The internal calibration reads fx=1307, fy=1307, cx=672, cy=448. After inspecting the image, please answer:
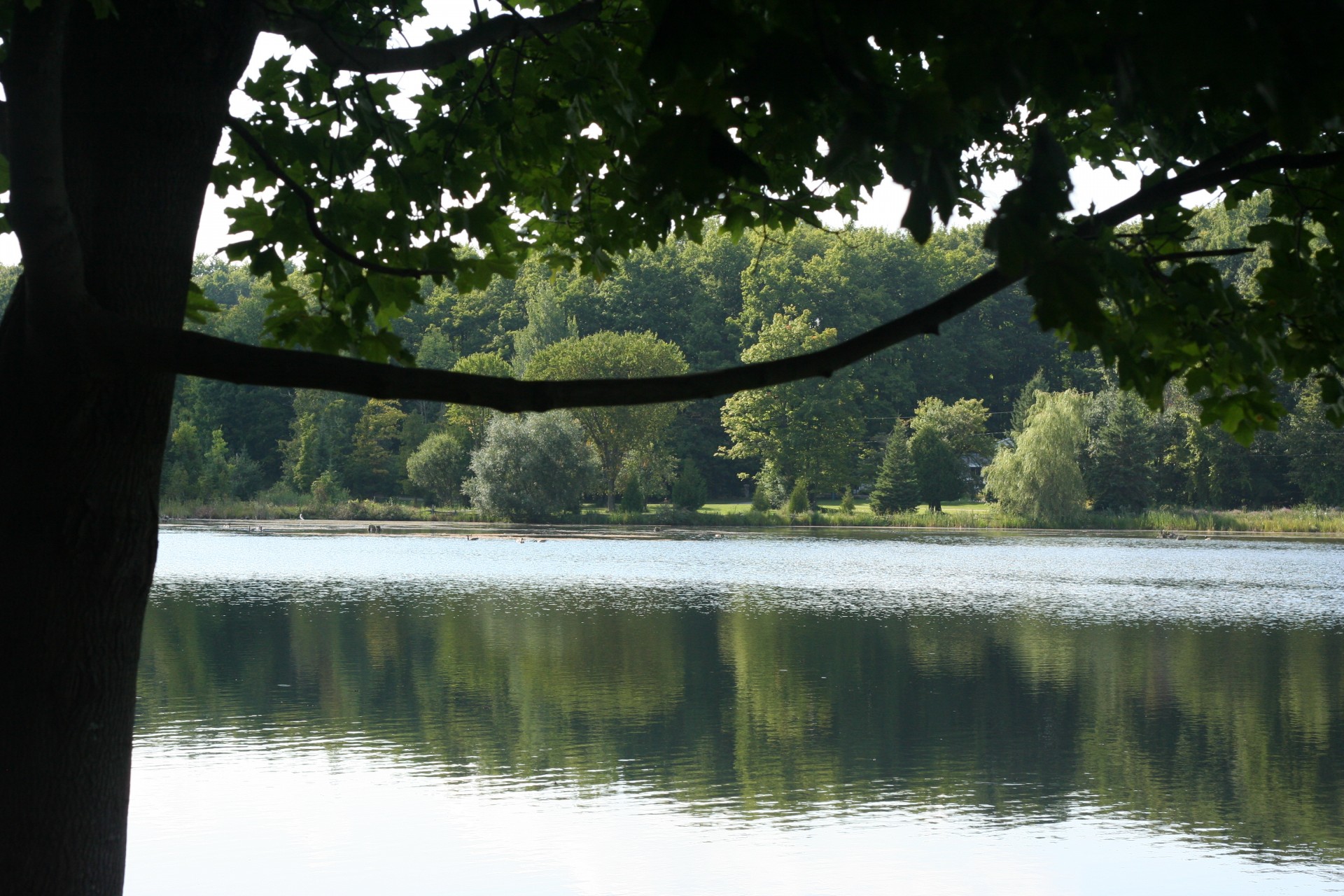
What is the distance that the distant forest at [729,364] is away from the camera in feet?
193

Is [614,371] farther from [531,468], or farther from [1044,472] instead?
[1044,472]

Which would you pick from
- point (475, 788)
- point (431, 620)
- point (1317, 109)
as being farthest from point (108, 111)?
point (431, 620)

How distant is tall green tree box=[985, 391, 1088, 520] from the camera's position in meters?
51.7

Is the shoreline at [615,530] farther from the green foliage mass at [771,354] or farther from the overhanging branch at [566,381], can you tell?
the overhanging branch at [566,381]

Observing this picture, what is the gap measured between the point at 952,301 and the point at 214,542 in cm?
4140

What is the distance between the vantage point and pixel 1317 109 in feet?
5.27

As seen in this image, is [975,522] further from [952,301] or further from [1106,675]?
[952,301]

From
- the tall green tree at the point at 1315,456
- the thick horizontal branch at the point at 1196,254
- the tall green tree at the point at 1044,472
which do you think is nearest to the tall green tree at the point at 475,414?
the tall green tree at the point at 1044,472

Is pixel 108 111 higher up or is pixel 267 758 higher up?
pixel 108 111

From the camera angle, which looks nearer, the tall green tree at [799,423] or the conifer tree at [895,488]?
the conifer tree at [895,488]

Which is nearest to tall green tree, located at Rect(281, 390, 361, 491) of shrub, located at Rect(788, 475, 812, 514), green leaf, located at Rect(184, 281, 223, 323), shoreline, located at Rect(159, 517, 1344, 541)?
shoreline, located at Rect(159, 517, 1344, 541)

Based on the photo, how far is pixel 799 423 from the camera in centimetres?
6294

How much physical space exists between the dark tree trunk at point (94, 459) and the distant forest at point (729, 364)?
53427mm

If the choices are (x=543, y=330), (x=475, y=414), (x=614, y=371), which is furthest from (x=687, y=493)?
(x=543, y=330)
